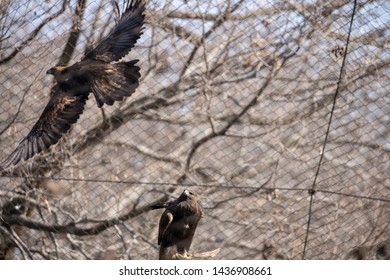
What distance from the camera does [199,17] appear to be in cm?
305

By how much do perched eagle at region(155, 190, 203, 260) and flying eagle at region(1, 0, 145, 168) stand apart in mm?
520

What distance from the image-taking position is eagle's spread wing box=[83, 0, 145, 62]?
286cm

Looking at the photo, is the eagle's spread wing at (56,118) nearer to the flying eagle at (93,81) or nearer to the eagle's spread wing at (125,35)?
the flying eagle at (93,81)

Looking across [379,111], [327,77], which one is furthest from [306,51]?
[379,111]

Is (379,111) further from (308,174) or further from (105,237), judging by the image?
(105,237)

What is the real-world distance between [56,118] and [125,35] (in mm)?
342

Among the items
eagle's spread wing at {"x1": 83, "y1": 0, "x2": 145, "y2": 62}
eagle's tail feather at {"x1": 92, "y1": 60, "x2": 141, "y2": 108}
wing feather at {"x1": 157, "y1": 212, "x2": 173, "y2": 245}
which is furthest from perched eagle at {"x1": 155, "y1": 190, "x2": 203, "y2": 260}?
eagle's spread wing at {"x1": 83, "y1": 0, "x2": 145, "y2": 62}

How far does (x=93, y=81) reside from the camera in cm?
282

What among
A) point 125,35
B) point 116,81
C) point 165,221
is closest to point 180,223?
point 165,221

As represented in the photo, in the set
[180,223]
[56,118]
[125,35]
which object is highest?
[125,35]

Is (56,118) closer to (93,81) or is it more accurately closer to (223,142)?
(93,81)

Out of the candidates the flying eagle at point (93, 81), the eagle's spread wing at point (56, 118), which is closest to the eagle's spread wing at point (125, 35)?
the flying eagle at point (93, 81)

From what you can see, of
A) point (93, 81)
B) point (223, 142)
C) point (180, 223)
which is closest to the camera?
point (180, 223)
